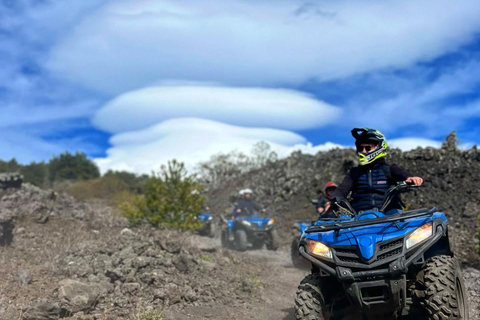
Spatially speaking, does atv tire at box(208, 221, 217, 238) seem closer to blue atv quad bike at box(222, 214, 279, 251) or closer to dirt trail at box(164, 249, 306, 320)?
blue atv quad bike at box(222, 214, 279, 251)

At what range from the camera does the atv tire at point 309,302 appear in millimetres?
4422

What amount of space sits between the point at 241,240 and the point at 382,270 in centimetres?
1098

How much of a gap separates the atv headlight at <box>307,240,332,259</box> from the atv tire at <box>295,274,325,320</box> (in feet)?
1.04

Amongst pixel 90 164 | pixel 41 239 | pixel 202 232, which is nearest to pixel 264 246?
pixel 202 232

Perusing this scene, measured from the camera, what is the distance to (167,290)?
702 cm

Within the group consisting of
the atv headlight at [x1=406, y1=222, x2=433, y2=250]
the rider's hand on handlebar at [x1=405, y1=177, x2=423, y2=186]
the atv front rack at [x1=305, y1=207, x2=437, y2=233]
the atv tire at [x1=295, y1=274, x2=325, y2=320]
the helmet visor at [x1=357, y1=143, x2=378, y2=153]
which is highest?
the helmet visor at [x1=357, y1=143, x2=378, y2=153]

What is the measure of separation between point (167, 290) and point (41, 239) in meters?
4.92

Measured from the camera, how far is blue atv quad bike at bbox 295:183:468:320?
13.5 ft

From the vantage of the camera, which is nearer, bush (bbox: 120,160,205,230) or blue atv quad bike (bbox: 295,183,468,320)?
blue atv quad bike (bbox: 295,183,468,320)

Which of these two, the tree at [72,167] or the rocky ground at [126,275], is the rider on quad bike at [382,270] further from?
the tree at [72,167]

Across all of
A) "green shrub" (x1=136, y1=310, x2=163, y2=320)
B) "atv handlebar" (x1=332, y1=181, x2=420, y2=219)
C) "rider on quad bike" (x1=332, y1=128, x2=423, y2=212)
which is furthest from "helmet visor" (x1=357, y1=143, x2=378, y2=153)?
"green shrub" (x1=136, y1=310, x2=163, y2=320)

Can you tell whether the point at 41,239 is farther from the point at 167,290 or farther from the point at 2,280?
the point at 167,290

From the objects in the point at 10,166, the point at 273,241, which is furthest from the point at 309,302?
the point at 10,166

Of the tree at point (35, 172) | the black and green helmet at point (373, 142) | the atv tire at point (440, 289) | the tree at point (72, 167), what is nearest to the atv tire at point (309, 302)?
the atv tire at point (440, 289)
